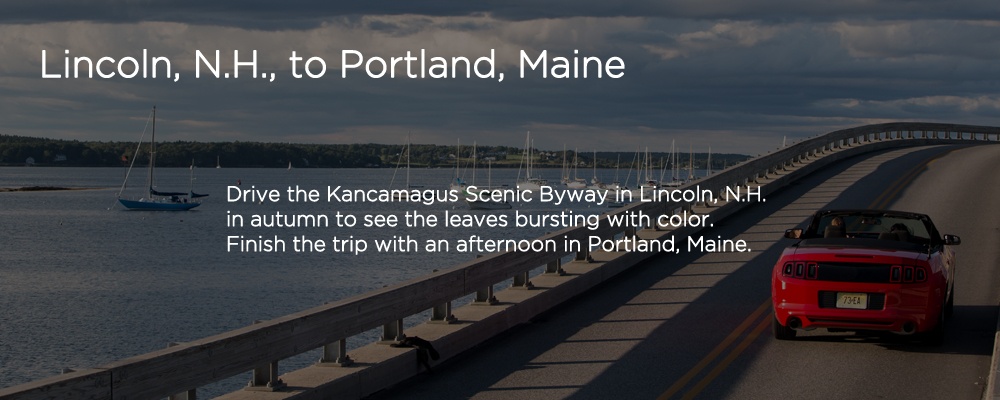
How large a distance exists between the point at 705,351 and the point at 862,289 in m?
1.80

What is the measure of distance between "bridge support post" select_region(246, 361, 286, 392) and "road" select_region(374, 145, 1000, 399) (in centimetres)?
153

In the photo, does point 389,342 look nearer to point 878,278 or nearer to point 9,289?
point 878,278

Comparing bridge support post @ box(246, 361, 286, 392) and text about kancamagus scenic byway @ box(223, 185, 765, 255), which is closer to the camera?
bridge support post @ box(246, 361, 286, 392)

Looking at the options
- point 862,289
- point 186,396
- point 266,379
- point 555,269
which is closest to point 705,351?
point 862,289

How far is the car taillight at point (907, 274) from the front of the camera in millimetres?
12672

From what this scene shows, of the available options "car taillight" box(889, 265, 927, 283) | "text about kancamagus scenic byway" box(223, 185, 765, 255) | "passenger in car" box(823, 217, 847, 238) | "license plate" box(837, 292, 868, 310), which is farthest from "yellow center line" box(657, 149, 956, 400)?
"text about kancamagus scenic byway" box(223, 185, 765, 255)

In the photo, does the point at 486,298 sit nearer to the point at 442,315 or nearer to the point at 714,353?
the point at 442,315

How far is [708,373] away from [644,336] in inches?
82.5

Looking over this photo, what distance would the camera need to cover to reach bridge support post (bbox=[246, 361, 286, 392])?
9734 millimetres

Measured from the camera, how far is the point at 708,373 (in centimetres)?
1180

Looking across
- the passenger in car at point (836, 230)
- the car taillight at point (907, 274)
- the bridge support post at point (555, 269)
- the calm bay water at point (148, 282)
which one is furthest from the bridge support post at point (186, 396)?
the calm bay water at point (148, 282)

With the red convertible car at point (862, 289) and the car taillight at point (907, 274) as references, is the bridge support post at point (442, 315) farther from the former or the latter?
the car taillight at point (907, 274)

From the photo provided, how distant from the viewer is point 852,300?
1274cm

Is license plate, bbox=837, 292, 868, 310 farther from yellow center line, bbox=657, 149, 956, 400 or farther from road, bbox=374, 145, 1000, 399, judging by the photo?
yellow center line, bbox=657, 149, 956, 400
